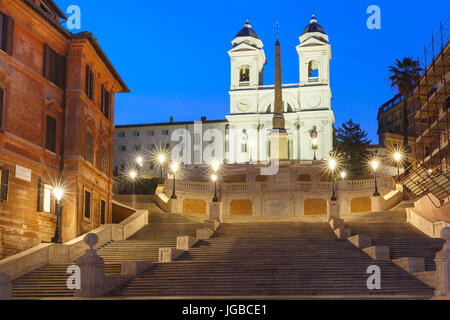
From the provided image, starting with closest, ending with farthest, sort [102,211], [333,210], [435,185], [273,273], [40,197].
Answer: [273,273] → [40,197] → [333,210] → [102,211] → [435,185]

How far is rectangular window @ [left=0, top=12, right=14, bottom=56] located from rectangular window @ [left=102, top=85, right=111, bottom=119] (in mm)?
11329

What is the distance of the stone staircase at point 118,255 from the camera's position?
24.2 metres

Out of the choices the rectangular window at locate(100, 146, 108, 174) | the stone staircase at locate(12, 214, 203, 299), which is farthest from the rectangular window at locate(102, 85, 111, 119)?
the stone staircase at locate(12, 214, 203, 299)

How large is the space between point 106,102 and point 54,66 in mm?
7734

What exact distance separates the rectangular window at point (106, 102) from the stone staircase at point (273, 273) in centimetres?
1302

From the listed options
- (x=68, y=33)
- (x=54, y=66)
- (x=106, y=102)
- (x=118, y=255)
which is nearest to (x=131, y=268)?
(x=118, y=255)

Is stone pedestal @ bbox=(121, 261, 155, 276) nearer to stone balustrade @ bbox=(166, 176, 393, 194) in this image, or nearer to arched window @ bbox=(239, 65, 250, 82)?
stone balustrade @ bbox=(166, 176, 393, 194)

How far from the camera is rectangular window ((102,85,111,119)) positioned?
133ft

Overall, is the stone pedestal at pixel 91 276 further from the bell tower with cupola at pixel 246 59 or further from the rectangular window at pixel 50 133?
the bell tower with cupola at pixel 246 59

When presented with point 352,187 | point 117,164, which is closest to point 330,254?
point 352,187

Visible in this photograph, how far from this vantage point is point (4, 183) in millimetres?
27859

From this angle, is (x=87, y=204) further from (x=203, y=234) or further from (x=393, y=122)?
(x=393, y=122)

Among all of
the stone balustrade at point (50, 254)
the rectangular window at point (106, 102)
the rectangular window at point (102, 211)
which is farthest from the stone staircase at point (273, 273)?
the rectangular window at point (106, 102)

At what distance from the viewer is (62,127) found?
34.2 metres
